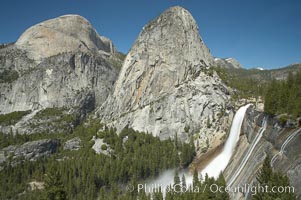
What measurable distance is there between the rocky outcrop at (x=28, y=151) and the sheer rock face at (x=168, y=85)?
33.1m

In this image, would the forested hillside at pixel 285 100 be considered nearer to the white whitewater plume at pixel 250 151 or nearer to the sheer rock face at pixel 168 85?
the white whitewater plume at pixel 250 151

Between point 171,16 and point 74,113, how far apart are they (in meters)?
85.8

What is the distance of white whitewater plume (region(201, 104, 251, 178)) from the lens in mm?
82375

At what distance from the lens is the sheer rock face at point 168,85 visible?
397 ft

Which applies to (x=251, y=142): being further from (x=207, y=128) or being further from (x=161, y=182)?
(x=207, y=128)

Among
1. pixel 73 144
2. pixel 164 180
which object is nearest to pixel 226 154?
pixel 164 180

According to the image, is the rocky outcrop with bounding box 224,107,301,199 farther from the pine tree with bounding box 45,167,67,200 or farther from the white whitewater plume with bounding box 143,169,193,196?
the pine tree with bounding box 45,167,67,200

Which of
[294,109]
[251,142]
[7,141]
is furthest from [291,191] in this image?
[7,141]

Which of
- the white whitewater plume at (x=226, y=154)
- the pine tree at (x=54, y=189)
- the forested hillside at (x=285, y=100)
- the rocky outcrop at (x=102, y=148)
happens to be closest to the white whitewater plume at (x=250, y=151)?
the forested hillside at (x=285, y=100)

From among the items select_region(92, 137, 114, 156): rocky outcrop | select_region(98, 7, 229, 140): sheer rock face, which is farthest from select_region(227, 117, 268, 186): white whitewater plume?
select_region(92, 137, 114, 156): rocky outcrop

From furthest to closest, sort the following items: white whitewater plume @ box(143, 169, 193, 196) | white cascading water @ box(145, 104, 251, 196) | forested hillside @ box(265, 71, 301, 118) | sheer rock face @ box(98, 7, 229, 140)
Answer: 1. sheer rock face @ box(98, 7, 229, 140)
2. white whitewater plume @ box(143, 169, 193, 196)
3. white cascading water @ box(145, 104, 251, 196)
4. forested hillside @ box(265, 71, 301, 118)

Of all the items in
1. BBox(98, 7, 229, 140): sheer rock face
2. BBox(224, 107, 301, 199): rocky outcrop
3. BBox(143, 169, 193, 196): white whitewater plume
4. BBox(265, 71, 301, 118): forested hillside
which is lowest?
BBox(143, 169, 193, 196): white whitewater plume

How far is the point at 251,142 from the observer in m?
70.8

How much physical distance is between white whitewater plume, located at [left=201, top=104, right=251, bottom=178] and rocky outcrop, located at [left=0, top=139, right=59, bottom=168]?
81466mm
